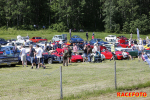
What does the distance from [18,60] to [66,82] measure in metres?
9.01

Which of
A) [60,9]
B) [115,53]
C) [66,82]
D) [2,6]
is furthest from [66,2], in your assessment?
[66,82]

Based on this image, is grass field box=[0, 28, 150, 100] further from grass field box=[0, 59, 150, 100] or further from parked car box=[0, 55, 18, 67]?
parked car box=[0, 55, 18, 67]

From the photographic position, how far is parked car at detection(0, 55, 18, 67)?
56.0ft

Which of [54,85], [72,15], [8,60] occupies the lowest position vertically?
[54,85]

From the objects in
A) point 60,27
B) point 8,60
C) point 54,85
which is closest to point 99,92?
point 54,85

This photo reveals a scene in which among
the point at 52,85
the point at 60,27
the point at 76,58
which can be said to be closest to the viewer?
the point at 52,85

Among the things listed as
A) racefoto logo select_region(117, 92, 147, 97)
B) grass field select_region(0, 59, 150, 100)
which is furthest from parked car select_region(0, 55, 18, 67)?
racefoto logo select_region(117, 92, 147, 97)

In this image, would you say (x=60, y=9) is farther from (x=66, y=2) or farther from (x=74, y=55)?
(x=74, y=55)

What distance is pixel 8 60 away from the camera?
683 inches

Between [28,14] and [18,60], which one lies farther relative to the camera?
[28,14]

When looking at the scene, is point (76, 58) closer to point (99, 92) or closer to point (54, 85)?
point (54, 85)

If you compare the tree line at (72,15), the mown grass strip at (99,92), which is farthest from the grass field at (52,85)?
the tree line at (72,15)

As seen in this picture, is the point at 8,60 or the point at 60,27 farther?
the point at 60,27

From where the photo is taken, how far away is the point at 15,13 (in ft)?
201
